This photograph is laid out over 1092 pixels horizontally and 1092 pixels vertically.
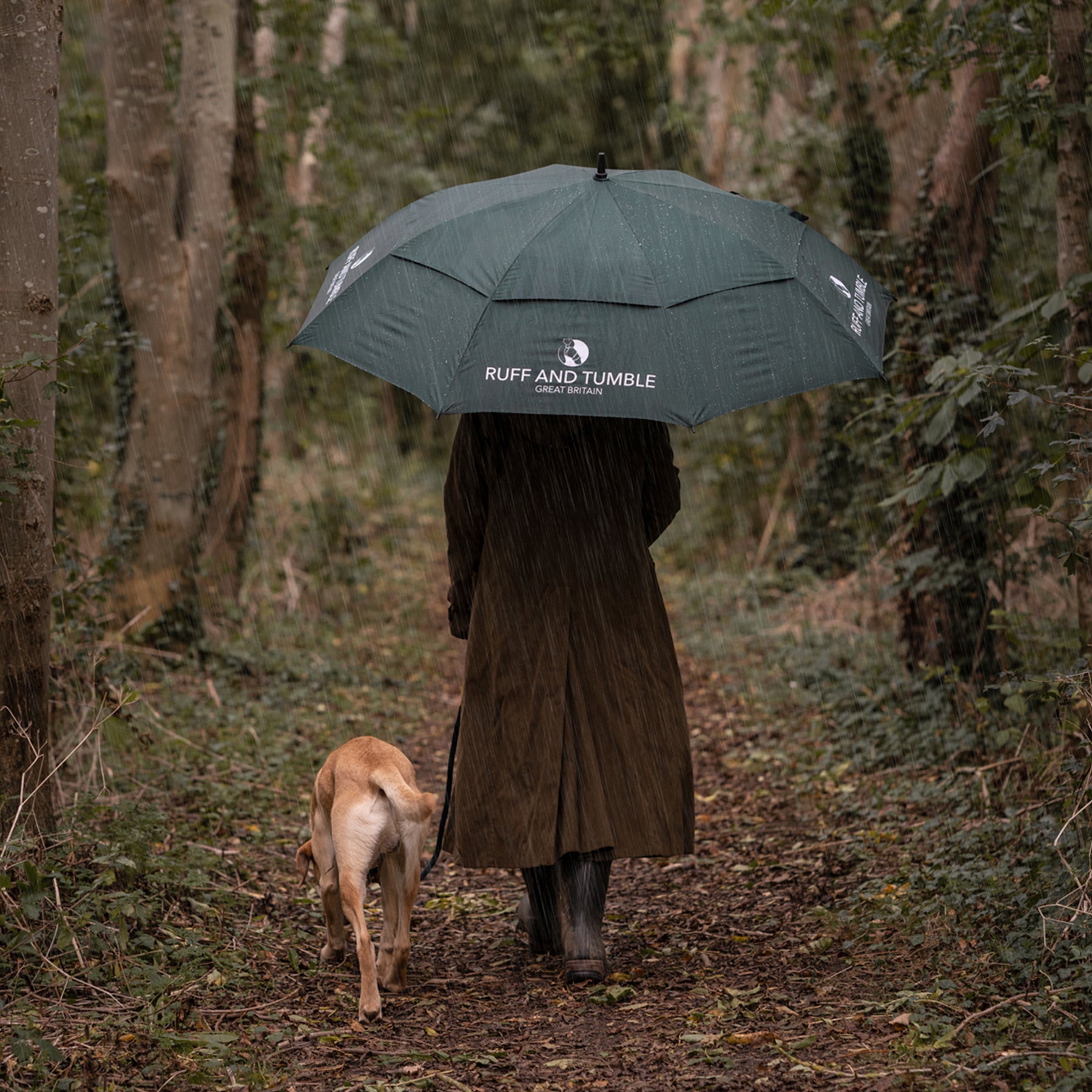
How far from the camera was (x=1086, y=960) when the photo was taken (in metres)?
3.67

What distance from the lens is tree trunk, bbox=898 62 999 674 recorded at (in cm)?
721

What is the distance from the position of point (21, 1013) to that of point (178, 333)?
19.9 feet

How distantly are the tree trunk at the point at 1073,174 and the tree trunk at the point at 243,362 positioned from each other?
6973mm

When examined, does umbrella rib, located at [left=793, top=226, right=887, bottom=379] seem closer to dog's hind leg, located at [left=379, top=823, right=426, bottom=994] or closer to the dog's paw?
dog's hind leg, located at [left=379, top=823, right=426, bottom=994]

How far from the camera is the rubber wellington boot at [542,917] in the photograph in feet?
15.3

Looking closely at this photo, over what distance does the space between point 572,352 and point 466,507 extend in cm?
92

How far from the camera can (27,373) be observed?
175 inches

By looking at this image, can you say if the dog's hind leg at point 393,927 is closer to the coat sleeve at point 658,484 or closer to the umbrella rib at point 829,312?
the coat sleeve at point 658,484

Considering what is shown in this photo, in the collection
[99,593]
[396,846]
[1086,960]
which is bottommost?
[1086,960]

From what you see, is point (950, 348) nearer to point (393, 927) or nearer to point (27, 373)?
point (393, 927)

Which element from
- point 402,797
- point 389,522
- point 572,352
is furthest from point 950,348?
point 389,522

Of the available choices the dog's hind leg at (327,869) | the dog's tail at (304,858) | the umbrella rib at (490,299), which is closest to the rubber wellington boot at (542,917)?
the dog's hind leg at (327,869)

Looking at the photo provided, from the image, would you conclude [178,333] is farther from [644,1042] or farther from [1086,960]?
[1086,960]

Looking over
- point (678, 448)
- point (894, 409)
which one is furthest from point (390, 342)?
point (678, 448)
